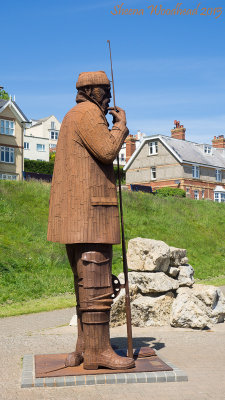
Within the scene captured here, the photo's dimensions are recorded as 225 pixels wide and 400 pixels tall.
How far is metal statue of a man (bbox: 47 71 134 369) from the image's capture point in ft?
16.9

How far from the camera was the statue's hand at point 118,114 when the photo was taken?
5.51 meters

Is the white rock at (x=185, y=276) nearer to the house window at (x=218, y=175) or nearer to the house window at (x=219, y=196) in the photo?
the house window at (x=219, y=196)

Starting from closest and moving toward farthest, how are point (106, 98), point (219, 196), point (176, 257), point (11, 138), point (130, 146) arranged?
point (106, 98) → point (176, 257) → point (11, 138) → point (219, 196) → point (130, 146)

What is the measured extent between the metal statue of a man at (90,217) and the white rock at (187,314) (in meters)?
2.95

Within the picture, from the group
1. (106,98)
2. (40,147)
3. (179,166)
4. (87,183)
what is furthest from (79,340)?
(40,147)

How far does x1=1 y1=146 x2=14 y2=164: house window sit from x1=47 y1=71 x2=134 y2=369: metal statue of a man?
32.7 m

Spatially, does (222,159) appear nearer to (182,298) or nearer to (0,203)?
(0,203)

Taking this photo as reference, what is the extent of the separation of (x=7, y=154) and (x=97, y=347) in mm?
33657

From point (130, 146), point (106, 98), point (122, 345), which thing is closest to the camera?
point (106, 98)

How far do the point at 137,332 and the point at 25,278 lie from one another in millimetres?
5933

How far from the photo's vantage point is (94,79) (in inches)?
216

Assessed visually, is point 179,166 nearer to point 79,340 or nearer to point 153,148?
point 153,148

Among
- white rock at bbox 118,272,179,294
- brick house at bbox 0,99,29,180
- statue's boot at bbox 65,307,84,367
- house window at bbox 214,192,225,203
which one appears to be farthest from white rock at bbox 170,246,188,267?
house window at bbox 214,192,225,203

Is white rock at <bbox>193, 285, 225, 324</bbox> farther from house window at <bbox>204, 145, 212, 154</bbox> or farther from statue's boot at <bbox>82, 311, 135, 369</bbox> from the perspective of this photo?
house window at <bbox>204, 145, 212, 154</bbox>
